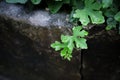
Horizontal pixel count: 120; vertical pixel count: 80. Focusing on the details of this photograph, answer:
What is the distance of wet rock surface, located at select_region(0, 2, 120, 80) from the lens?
252 centimetres

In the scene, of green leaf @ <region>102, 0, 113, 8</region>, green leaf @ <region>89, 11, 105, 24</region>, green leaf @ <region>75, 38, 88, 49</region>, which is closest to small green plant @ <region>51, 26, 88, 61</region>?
green leaf @ <region>75, 38, 88, 49</region>

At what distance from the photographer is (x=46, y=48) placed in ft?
8.79

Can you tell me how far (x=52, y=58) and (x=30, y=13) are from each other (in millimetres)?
456

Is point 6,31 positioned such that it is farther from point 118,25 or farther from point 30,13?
point 118,25

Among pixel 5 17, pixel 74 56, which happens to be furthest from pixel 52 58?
pixel 5 17

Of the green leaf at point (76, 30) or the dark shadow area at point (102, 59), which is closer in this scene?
the green leaf at point (76, 30)

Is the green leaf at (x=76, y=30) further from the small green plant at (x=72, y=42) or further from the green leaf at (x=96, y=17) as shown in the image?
the green leaf at (x=96, y=17)

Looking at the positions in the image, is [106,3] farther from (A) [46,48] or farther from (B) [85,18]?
(A) [46,48]

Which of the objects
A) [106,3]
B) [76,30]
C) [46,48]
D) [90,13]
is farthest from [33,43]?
[106,3]

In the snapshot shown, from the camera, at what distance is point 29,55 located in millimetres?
2842

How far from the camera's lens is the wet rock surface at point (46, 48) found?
2.52 meters

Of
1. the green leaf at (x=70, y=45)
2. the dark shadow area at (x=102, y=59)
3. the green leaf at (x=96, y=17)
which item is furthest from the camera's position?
the dark shadow area at (x=102, y=59)

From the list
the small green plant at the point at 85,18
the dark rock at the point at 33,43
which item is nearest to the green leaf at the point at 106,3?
the small green plant at the point at 85,18

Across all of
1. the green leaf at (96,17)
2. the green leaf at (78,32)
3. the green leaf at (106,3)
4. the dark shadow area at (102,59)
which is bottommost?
the dark shadow area at (102,59)
